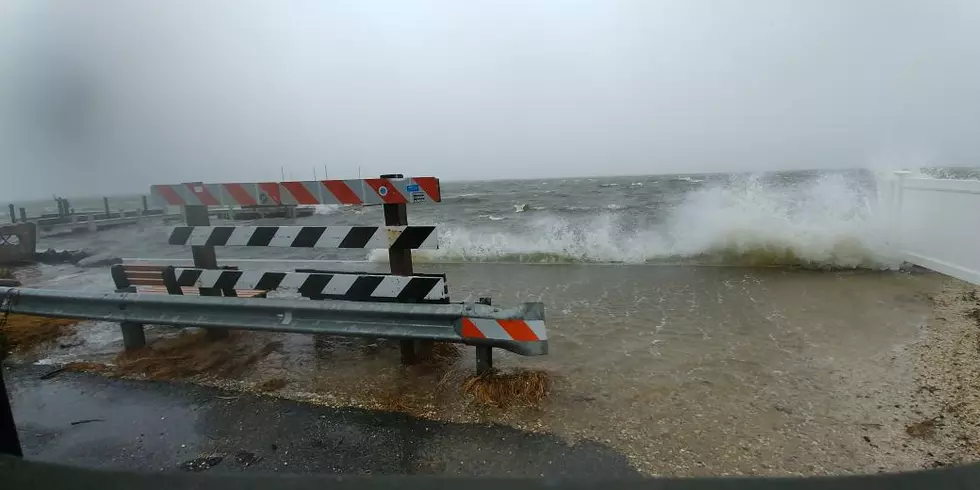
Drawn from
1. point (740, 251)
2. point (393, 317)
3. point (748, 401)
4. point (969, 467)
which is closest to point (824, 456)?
point (748, 401)

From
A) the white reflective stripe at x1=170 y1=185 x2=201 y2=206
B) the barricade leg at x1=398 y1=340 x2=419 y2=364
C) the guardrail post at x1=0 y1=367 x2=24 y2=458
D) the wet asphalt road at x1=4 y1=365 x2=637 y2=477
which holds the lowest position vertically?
the wet asphalt road at x1=4 y1=365 x2=637 y2=477

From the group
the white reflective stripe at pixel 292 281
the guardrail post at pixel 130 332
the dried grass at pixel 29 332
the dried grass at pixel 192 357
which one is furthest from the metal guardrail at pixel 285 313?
the dried grass at pixel 29 332

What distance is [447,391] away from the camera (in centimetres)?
371

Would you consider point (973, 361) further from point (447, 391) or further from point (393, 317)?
point (393, 317)

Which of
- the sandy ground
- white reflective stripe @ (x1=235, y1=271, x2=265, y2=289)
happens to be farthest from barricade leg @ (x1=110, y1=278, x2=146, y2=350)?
the sandy ground

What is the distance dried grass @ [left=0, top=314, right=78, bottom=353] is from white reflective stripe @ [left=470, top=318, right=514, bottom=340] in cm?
524

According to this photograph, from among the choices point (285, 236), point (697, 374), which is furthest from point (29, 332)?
point (697, 374)

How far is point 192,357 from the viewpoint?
4.56 meters

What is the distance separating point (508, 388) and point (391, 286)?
1.33m

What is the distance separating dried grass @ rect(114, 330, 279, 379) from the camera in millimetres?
4219

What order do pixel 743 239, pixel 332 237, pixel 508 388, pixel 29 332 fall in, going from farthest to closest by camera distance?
pixel 743 239 → pixel 29 332 → pixel 332 237 → pixel 508 388

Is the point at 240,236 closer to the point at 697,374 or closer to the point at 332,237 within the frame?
the point at 332,237

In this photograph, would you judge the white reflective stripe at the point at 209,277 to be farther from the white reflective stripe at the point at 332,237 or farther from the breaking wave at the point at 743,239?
the breaking wave at the point at 743,239

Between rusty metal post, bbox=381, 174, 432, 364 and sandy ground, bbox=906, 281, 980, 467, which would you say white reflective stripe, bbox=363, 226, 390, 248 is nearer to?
rusty metal post, bbox=381, 174, 432, 364
